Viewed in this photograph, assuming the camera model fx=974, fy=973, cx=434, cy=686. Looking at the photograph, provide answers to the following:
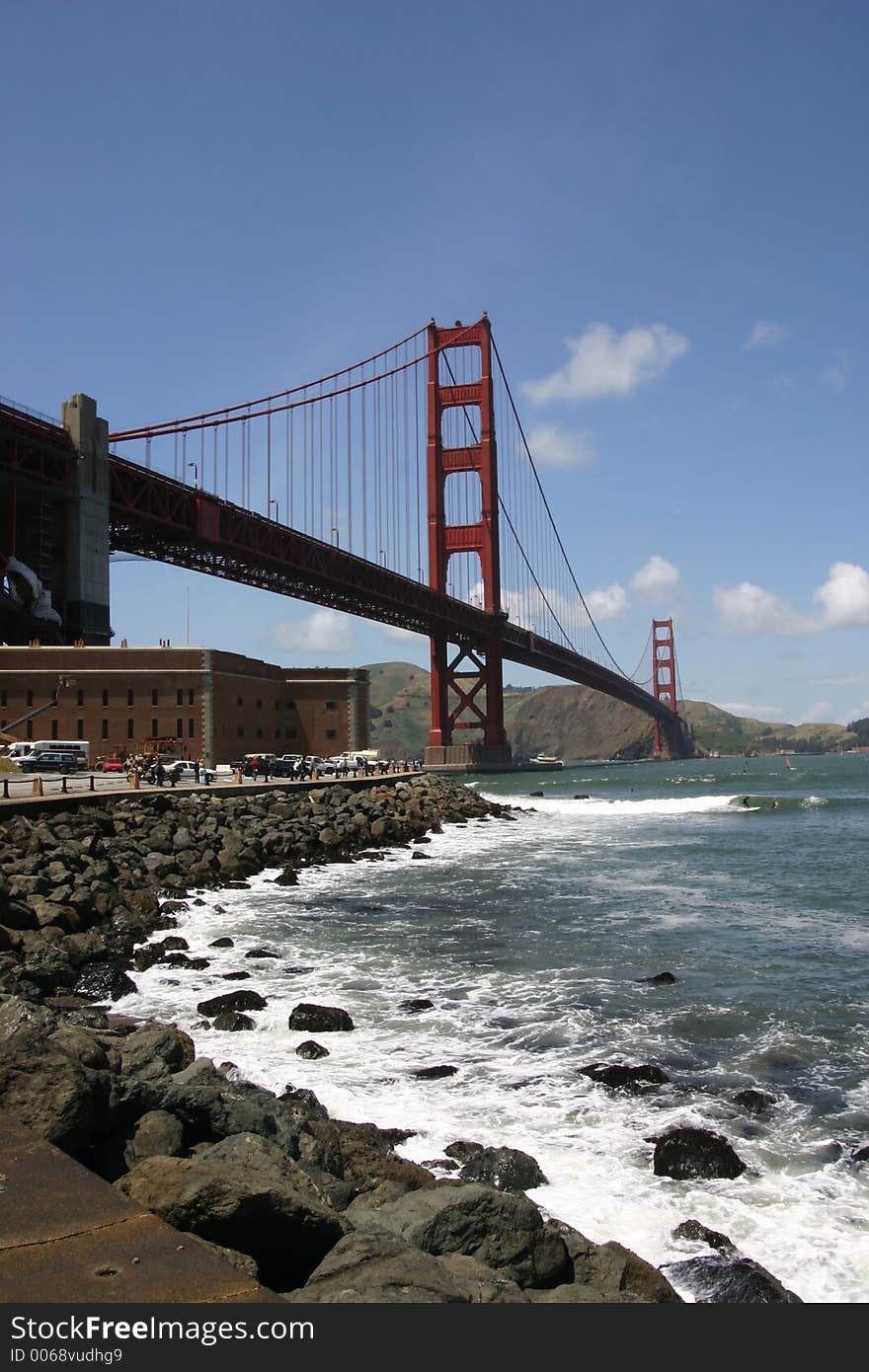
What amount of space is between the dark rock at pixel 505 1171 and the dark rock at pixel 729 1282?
114 centimetres

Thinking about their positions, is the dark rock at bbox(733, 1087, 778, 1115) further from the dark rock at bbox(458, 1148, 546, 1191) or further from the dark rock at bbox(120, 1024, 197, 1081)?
the dark rock at bbox(120, 1024, 197, 1081)

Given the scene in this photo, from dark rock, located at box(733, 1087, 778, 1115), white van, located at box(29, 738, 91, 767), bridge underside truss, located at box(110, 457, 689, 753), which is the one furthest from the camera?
bridge underside truss, located at box(110, 457, 689, 753)

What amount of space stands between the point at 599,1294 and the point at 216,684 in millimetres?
41461

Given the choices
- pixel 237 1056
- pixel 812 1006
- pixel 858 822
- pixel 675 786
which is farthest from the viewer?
pixel 675 786

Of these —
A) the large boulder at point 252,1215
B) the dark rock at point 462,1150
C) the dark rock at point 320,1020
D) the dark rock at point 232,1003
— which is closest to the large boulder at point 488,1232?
the large boulder at point 252,1215

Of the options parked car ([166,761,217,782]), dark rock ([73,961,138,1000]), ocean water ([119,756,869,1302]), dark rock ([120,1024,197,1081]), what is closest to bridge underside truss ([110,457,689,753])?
parked car ([166,761,217,782])

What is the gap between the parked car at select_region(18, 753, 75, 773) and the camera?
3338cm

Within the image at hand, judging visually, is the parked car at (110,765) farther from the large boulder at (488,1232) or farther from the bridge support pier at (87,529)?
the large boulder at (488,1232)

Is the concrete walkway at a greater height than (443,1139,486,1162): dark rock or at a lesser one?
greater

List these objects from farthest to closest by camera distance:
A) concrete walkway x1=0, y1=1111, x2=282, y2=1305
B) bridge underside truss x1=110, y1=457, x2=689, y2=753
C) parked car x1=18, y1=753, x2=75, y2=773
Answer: bridge underside truss x1=110, y1=457, x2=689, y2=753
parked car x1=18, y1=753, x2=75, y2=773
concrete walkway x1=0, y1=1111, x2=282, y2=1305

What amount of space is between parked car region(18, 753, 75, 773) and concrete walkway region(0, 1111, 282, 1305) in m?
31.7

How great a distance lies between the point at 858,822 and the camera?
3772 centimetres

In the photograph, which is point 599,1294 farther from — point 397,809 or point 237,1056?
point 397,809

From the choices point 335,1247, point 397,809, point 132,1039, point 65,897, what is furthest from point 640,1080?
point 397,809
